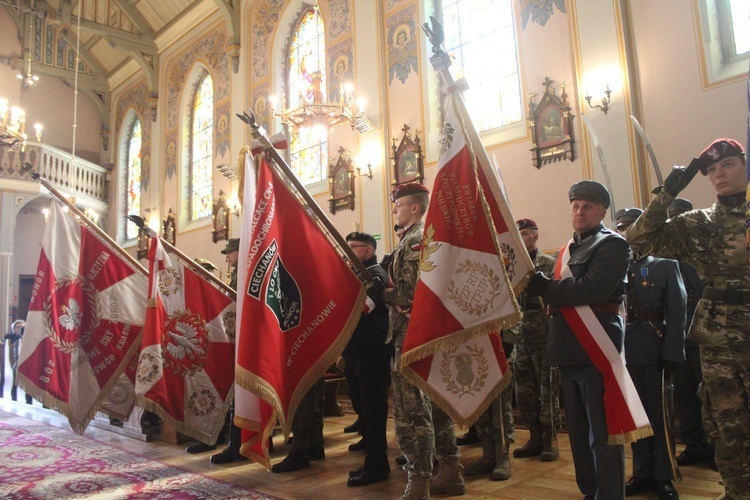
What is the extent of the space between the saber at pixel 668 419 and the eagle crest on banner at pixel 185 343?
262 centimetres

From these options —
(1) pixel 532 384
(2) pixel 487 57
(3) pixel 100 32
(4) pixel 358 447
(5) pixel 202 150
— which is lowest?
(4) pixel 358 447

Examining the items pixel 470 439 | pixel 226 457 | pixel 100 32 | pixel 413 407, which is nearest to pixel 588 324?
pixel 413 407

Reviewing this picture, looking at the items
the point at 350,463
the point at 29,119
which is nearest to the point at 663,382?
the point at 350,463

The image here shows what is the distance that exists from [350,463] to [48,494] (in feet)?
5.11

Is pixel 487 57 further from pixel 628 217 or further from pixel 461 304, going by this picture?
pixel 461 304

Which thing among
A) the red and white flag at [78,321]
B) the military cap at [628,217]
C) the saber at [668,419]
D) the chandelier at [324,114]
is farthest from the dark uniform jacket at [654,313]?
the chandelier at [324,114]

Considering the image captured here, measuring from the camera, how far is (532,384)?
11.0ft

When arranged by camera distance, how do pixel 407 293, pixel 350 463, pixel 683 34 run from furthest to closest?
pixel 683 34, pixel 350 463, pixel 407 293

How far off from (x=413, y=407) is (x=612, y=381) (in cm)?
86

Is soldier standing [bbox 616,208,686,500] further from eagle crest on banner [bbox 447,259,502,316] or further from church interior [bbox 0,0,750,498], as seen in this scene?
eagle crest on banner [bbox 447,259,502,316]

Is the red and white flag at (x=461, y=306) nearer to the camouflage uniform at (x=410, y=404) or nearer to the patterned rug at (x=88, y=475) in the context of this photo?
the camouflage uniform at (x=410, y=404)

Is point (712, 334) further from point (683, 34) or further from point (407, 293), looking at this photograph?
point (683, 34)

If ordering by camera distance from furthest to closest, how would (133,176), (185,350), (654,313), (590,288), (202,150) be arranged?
(133,176)
(202,150)
(185,350)
(654,313)
(590,288)

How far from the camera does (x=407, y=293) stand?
2518 mm
